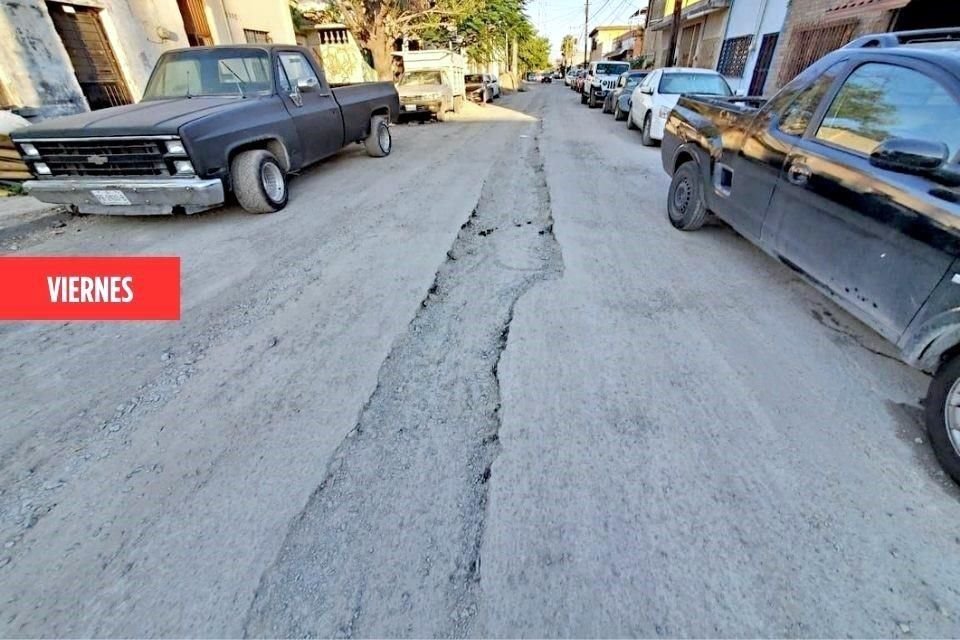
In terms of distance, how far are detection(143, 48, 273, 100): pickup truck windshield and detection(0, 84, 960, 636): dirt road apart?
330cm

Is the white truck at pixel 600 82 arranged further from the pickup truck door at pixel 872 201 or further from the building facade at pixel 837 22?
the pickup truck door at pixel 872 201

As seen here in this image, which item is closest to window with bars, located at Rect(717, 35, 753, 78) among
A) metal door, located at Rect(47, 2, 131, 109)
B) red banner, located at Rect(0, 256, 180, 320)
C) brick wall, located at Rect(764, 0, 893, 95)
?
brick wall, located at Rect(764, 0, 893, 95)

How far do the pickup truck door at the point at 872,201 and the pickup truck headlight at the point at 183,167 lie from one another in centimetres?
545

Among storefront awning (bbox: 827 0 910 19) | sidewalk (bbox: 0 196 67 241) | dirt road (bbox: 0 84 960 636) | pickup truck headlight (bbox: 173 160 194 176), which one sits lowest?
dirt road (bbox: 0 84 960 636)

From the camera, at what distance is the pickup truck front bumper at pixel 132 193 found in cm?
454

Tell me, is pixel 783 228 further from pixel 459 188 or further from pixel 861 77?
pixel 459 188

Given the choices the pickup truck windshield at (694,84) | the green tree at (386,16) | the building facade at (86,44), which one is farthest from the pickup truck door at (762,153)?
the green tree at (386,16)

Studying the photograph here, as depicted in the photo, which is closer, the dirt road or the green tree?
the dirt road

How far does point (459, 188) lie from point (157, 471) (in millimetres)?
5461

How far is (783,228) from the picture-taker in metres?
3.26

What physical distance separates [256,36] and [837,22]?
17.1 metres

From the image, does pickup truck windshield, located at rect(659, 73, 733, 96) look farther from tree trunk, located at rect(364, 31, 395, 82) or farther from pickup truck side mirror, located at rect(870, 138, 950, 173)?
tree trunk, located at rect(364, 31, 395, 82)

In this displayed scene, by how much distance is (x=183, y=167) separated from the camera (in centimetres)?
458

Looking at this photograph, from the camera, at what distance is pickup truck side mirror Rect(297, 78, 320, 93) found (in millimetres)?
6125
